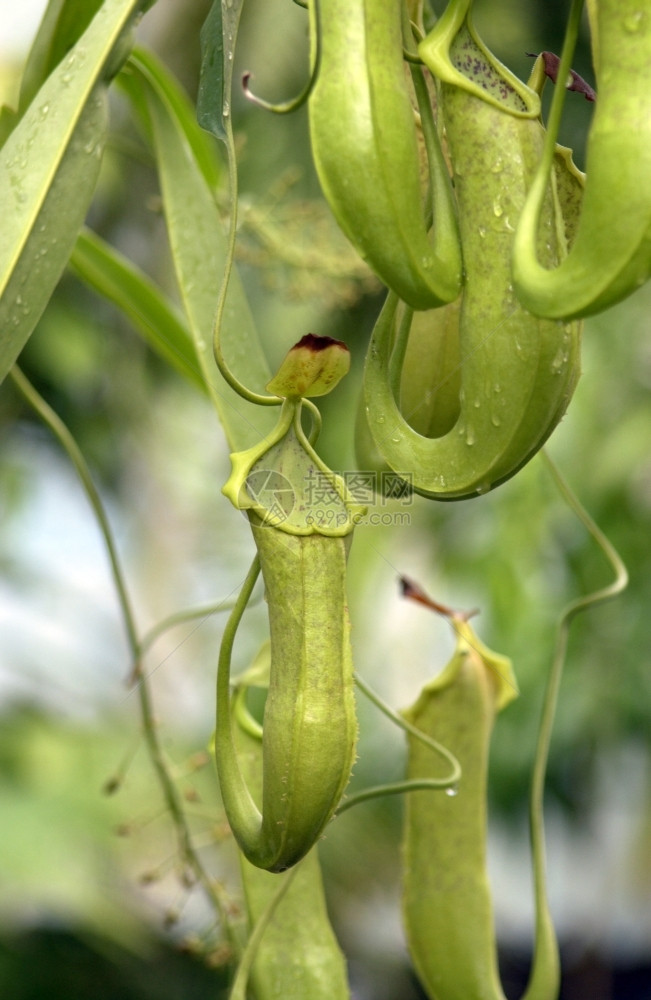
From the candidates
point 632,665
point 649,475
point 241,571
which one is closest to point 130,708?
point 241,571

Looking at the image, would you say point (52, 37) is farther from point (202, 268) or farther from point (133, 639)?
point (133, 639)

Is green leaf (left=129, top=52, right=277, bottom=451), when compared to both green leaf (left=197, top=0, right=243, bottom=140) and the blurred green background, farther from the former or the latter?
the blurred green background

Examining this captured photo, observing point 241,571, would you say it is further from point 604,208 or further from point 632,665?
point 604,208

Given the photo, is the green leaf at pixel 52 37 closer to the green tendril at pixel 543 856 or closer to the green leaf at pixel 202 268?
the green leaf at pixel 202 268

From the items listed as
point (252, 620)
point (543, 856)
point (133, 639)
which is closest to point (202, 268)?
point (133, 639)

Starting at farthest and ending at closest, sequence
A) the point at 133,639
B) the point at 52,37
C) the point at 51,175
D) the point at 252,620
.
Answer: the point at 252,620 < the point at 133,639 < the point at 52,37 < the point at 51,175
